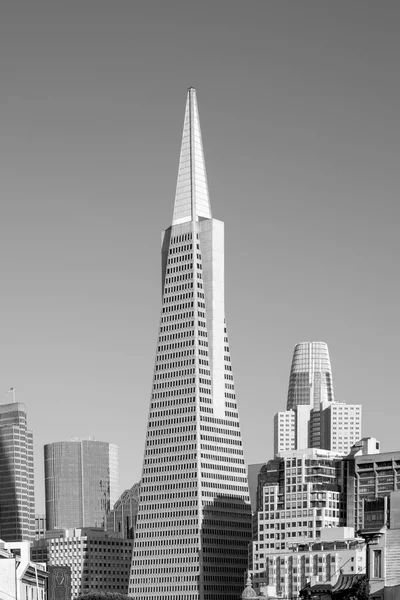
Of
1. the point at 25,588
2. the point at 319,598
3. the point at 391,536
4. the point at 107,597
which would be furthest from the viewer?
the point at 319,598

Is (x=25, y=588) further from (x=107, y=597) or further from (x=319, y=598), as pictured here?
(x=319, y=598)

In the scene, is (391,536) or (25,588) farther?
(25,588)

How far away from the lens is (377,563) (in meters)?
103

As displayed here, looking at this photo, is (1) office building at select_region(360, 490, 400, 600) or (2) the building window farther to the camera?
(2) the building window

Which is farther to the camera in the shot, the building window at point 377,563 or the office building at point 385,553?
the building window at point 377,563

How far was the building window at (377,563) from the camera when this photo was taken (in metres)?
102

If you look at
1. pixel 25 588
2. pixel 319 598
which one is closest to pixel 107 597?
pixel 319 598

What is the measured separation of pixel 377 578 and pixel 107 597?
238 ft

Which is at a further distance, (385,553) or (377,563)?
(377,563)

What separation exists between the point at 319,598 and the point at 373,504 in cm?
7838

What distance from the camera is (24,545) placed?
12244 cm

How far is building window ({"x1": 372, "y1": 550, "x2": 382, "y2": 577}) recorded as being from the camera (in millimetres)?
102338

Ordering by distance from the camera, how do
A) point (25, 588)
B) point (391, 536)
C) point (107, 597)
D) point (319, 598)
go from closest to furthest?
point (391, 536) < point (25, 588) < point (107, 597) < point (319, 598)

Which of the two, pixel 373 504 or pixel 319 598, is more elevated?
pixel 373 504
